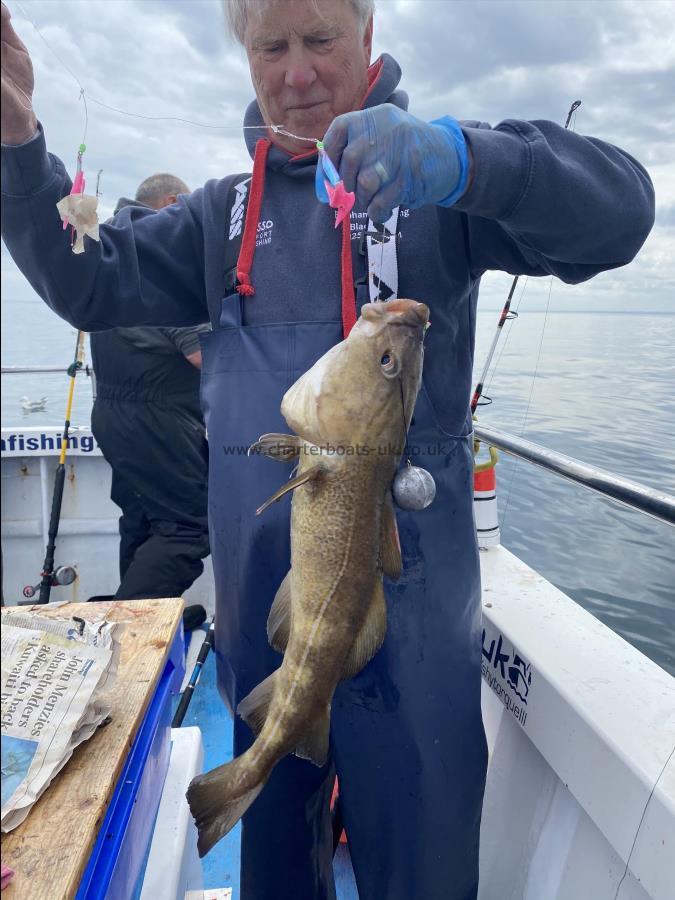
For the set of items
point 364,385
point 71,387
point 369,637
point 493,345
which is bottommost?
point 369,637

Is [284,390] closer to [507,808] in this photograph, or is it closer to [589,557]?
[507,808]

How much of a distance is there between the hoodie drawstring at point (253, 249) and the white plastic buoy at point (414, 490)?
0.54 m

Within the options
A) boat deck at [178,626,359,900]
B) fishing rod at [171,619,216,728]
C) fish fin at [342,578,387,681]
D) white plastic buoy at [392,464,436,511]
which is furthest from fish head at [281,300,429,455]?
boat deck at [178,626,359,900]

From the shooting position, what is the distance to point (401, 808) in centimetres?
193

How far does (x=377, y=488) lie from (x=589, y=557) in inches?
246

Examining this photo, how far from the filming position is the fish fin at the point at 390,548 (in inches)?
63.6

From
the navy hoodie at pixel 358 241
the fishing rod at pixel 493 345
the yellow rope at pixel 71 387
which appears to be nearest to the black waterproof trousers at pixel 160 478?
the yellow rope at pixel 71 387

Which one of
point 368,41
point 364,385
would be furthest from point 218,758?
point 368,41

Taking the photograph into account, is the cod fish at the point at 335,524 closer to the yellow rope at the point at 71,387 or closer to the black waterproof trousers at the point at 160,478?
the black waterproof trousers at the point at 160,478

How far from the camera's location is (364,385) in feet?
5.30

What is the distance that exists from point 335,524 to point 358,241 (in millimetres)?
897

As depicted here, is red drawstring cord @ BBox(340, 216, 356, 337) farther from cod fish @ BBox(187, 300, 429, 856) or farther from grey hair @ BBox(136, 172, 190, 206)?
grey hair @ BBox(136, 172, 190, 206)

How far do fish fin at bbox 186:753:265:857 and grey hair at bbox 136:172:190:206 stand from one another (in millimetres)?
4001

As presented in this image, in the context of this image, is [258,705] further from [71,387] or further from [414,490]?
[71,387]
